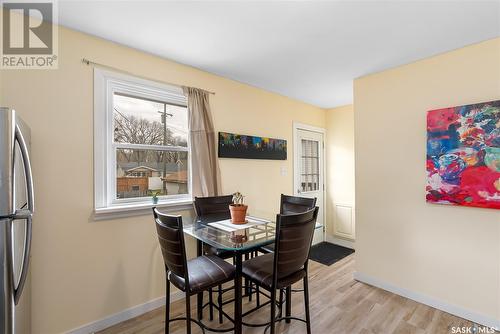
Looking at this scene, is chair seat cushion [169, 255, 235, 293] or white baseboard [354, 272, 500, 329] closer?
chair seat cushion [169, 255, 235, 293]

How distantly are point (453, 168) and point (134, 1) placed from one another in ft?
9.69

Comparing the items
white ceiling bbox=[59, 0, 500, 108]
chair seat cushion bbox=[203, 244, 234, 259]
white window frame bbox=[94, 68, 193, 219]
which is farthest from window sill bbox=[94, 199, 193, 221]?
white ceiling bbox=[59, 0, 500, 108]

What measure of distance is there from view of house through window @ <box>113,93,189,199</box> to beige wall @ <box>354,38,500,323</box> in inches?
83.7

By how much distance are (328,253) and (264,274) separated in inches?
96.9

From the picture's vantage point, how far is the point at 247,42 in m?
2.16

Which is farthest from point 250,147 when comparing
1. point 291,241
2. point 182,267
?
point 182,267

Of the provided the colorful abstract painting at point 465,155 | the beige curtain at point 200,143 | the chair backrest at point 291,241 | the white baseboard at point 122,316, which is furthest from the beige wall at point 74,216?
the colorful abstract painting at point 465,155

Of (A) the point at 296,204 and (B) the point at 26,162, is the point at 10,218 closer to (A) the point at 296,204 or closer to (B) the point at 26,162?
(B) the point at 26,162

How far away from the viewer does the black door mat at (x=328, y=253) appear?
3.56m

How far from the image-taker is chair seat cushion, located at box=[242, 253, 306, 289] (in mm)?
1675

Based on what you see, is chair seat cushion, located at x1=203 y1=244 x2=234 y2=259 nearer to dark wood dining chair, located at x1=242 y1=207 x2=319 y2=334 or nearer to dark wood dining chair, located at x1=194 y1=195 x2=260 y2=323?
dark wood dining chair, located at x1=194 y1=195 x2=260 y2=323

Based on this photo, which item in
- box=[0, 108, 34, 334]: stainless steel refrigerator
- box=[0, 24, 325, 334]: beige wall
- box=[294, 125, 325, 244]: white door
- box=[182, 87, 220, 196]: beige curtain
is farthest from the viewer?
box=[294, 125, 325, 244]: white door

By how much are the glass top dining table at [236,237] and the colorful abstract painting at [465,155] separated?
4.63ft

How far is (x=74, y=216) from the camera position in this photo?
6.35 ft
